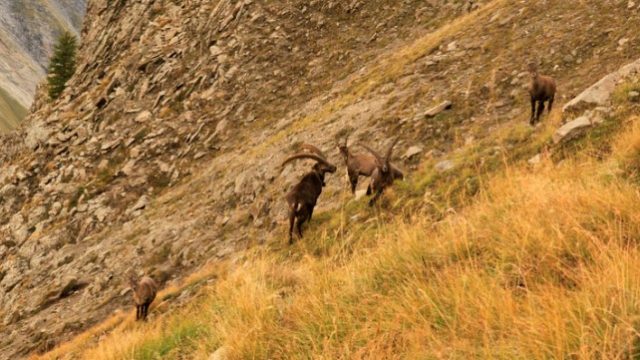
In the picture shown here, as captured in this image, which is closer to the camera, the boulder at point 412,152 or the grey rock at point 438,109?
the boulder at point 412,152

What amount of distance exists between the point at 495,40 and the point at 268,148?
8.85 meters

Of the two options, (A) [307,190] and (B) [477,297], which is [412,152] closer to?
(A) [307,190]

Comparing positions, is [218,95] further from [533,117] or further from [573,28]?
[533,117]

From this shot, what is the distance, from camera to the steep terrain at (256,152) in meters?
5.60

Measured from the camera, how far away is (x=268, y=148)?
2030 centimetres

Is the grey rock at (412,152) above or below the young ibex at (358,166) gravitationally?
below

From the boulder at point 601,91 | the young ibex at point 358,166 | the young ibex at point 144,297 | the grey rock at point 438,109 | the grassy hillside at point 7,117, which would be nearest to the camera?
the boulder at point 601,91

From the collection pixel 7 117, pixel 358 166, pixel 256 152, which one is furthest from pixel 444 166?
pixel 7 117

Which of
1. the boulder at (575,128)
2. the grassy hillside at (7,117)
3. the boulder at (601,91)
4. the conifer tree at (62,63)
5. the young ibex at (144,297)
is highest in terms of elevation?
the grassy hillside at (7,117)

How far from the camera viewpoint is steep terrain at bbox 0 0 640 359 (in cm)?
560

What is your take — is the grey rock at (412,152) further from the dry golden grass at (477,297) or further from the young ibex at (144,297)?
the dry golden grass at (477,297)

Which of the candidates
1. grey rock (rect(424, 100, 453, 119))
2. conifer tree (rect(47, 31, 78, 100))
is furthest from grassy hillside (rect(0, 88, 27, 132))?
grey rock (rect(424, 100, 453, 119))

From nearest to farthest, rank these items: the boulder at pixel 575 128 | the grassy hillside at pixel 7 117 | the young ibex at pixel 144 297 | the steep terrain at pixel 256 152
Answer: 1. the steep terrain at pixel 256 152
2. the boulder at pixel 575 128
3. the young ibex at pixel 144 297
4. the grassy hillside at pixel 7 117

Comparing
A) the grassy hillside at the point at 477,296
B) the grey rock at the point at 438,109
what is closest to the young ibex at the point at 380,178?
the grey rock at the point at 438,109
